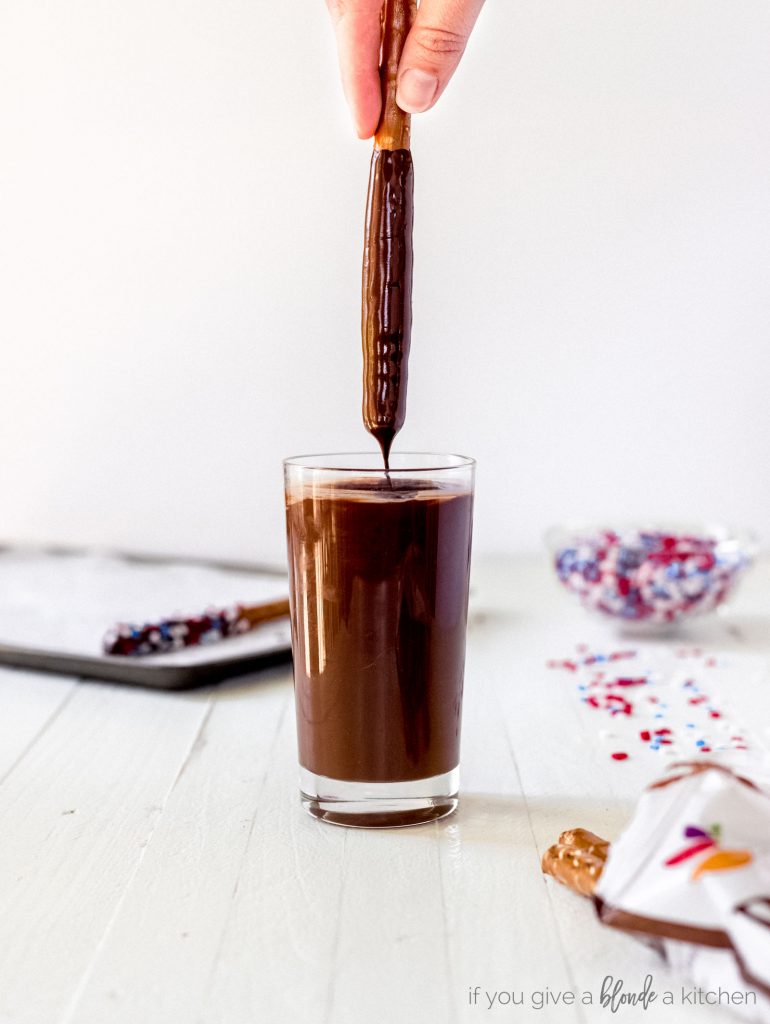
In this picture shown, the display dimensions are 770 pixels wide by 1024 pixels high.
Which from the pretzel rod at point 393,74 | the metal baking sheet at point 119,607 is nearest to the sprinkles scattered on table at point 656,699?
the metal baking sheet at point 119,607

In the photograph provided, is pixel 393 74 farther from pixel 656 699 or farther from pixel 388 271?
pixel 656 699

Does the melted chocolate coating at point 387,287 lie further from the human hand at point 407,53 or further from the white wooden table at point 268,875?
the white wooden table at point 268,875

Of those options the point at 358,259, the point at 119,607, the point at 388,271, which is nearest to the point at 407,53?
the point at 388,271

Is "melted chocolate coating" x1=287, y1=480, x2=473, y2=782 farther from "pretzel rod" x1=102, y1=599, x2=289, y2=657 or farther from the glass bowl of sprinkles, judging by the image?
the glass bowl of sprinkles

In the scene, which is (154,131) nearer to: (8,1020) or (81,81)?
(81,81)

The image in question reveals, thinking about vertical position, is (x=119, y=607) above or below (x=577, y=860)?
below
